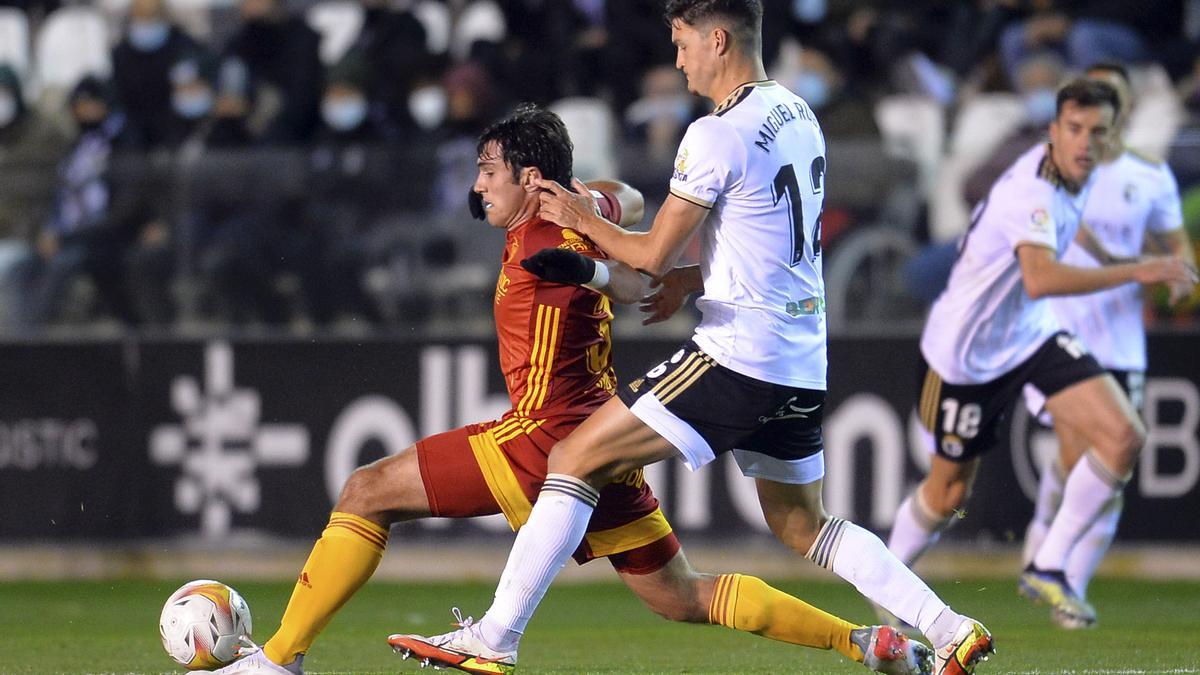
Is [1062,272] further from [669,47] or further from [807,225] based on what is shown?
[669,47]

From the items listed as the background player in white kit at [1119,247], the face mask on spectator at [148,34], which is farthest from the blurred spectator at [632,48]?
the background player in white kit at [1119,247]

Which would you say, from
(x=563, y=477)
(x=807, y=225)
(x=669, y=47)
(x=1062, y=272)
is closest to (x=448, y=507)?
(x=563, y=477)

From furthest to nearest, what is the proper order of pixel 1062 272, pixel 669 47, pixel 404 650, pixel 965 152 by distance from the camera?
pixel 669 47
pixel 965 152
pixel 1062 272
pixel 404 650

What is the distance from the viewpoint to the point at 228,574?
11.0 meters

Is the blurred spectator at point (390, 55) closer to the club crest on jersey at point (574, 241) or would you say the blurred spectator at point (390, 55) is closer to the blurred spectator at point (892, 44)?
the blurred spectator at point (892, 44)

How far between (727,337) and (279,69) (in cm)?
808

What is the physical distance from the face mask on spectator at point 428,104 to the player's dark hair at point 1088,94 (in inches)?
210

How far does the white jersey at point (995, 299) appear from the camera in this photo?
7.94 metres

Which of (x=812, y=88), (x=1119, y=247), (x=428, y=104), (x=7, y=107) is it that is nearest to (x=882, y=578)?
(x=1119, y=247)

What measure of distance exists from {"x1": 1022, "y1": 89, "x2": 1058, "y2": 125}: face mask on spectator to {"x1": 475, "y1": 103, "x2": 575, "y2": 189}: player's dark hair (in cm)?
539

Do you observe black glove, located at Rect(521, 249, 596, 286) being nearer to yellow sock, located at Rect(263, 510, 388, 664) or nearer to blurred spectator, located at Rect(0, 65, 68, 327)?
yellow sock, located at Rect(263, 510, 388, 664)

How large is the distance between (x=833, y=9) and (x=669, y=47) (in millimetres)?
1241

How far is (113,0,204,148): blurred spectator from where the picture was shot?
12.2m

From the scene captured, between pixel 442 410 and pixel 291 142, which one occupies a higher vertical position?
pixel 291 142
